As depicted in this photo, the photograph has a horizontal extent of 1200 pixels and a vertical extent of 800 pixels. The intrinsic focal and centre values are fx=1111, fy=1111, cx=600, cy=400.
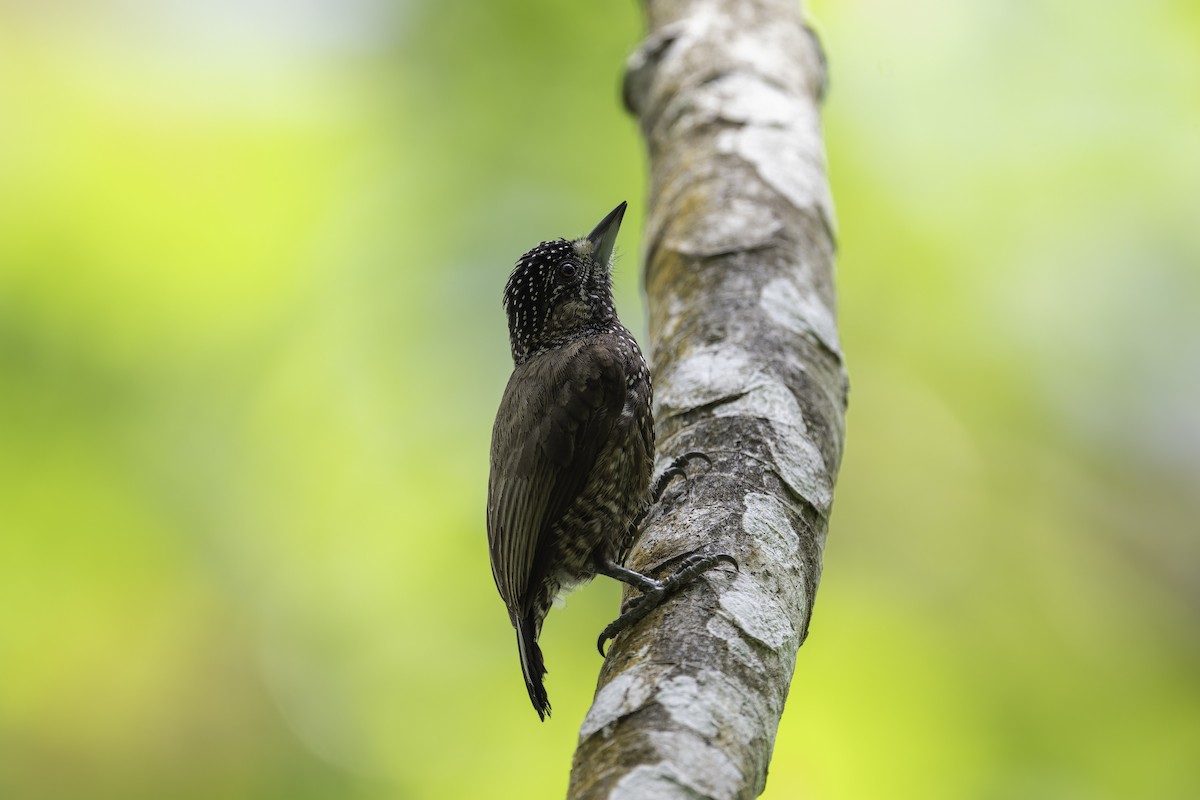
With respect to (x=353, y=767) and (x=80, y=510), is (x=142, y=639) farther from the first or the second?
(x=353, y=767)

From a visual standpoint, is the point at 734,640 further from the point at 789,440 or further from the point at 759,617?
the point at 789,440

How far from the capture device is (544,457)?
10.3 ft

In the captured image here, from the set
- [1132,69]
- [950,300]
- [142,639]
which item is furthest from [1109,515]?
[142,639]

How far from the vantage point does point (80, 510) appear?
18.9 feet

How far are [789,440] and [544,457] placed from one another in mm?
930

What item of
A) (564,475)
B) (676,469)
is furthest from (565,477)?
(676,469)

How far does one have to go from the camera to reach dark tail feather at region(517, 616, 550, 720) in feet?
10.5

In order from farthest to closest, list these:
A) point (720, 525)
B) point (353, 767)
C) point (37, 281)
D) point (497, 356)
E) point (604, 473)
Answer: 1. point (497, 356)
2. point (37, 281)
3. point (353, 767)
4. point (604, 473)
5. point (720, 525)

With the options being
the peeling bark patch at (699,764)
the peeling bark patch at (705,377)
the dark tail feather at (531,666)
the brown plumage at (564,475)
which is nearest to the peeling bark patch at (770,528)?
the peeling bark patch at (705,377)

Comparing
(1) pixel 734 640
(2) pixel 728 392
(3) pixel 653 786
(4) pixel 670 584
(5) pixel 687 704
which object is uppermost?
(2) pixel 728 392

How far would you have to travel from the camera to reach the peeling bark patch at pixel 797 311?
108 inches

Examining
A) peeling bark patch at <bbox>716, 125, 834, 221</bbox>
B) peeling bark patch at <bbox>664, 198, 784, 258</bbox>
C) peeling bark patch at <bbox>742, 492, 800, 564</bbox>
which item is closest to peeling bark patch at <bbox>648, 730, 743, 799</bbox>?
peeling bark patch at <bbox>742, 492, 800, 564</bbox>

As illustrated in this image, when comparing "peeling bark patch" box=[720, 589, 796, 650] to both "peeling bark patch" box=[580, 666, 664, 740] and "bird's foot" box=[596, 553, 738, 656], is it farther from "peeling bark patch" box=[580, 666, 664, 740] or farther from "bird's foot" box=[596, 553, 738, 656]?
"peeling bark patch" box=[580, 666, 664, 740]

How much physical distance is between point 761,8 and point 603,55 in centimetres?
291
